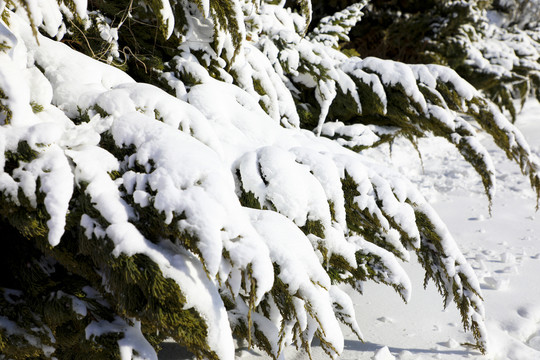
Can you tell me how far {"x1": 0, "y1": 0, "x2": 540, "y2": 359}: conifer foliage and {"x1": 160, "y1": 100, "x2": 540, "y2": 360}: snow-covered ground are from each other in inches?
12.3

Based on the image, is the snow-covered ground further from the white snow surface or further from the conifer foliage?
the conifer foliage

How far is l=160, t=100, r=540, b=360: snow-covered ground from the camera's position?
1572mm

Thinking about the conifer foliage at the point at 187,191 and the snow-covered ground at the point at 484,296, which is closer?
the conifer foliage at the point at 187,191

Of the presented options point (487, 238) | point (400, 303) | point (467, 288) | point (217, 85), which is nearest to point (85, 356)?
point (217, 85)

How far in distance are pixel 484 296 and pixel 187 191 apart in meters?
1.64

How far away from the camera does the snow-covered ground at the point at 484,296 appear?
5.16ft

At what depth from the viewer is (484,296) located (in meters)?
1.93

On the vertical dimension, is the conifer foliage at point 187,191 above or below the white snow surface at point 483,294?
above

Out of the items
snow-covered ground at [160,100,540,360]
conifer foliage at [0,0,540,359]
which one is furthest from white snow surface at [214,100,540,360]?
conifer foliage at [0,0,540,359]

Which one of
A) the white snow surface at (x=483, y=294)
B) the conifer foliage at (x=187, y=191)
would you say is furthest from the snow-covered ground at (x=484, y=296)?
the conifer foliage at (x=187, y=191)

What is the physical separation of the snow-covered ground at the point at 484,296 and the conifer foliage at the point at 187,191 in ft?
1.03

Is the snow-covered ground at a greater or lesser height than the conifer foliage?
lesser

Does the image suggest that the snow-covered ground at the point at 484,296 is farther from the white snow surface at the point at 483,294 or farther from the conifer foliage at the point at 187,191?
the conifer foliage at the point at 187,191

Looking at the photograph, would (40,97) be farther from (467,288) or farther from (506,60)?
(506,60)
